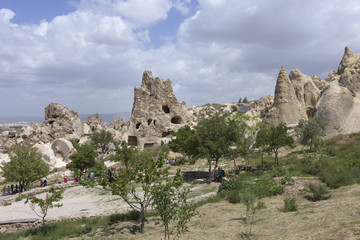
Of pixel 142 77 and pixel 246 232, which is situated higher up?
pixel 142 77

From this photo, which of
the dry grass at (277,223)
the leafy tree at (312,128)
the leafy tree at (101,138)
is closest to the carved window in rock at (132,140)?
the leafy tree at (101,138)

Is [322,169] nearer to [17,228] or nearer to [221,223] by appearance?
[221,223]

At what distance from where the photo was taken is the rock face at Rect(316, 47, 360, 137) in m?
29.4

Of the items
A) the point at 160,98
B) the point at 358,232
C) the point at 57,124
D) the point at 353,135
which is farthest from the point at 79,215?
the point at 57,124

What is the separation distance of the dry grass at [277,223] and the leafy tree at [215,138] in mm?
7444

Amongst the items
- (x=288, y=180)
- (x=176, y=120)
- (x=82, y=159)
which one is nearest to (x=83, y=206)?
(x=82, y=159)

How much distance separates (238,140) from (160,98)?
2779 centimetres

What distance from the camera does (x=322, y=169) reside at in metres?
17.5

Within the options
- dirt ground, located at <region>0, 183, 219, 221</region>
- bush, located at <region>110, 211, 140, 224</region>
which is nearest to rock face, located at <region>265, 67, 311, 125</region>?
dirt ground, located at <region>0, 183, 219, 221</region>

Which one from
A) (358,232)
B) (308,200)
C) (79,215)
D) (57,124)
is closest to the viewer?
(358,232)

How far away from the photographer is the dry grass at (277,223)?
7277 millimetres

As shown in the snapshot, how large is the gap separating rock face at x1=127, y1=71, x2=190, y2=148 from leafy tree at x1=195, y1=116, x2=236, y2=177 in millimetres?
23113

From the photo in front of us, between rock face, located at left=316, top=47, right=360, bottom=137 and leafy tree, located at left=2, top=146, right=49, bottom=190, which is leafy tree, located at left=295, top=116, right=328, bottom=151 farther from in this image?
leafy tree, located at left=2, top=146, right=49, bottom=190

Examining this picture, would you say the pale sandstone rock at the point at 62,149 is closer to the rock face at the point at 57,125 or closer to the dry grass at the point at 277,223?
the rock face at the point at 57,125
